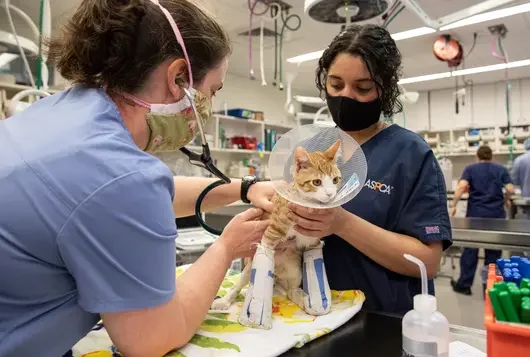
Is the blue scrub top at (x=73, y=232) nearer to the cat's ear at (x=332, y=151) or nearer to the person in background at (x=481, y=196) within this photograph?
the cat's ear at (x=332, y=151)

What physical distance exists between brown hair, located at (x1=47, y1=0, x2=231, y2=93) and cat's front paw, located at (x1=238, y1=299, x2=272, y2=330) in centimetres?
48

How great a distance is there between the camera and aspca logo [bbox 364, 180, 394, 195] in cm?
110

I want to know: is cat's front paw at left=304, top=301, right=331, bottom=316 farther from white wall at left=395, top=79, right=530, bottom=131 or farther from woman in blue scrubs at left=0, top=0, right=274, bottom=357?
white wall at left=395, top=79, right=530, bottom=131

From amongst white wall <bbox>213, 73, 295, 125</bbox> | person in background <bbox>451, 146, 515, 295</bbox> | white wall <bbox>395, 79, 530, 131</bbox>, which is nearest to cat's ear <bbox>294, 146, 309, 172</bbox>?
person in background <bbox>451, 146, 515, 295</bbox>

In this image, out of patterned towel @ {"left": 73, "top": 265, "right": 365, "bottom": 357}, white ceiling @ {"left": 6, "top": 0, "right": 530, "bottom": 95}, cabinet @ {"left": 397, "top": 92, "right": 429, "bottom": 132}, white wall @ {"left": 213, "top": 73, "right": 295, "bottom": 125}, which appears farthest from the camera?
cabinet @ {"left": 397, "top": 92, "right": 429, "bottom": 132}

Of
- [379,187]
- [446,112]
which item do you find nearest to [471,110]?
[446,112]

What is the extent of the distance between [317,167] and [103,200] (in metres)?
0.49

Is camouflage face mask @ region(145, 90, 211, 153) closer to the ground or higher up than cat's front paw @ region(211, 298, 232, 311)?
higher up

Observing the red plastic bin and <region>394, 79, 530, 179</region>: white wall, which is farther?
<region>394, 79, 530, 179</region>: white wall

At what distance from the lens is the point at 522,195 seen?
4488 mm

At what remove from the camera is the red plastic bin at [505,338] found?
0.50 m

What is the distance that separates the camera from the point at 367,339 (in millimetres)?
796

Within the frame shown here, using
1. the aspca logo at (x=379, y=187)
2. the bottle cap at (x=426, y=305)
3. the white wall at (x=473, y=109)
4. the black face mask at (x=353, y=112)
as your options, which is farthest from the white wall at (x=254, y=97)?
the bottle cap at (x=426, y=305)

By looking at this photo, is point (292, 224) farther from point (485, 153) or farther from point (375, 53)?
point (485, 153)
